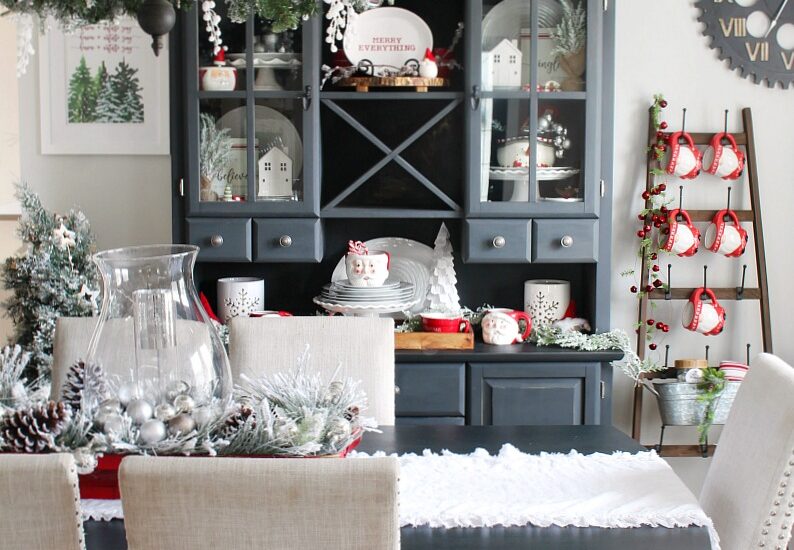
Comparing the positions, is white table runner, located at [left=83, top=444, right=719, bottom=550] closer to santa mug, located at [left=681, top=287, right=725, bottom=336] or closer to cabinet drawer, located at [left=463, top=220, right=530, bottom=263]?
cabinet drawer, located at [left=463, top=220, right=530, bottom=263]

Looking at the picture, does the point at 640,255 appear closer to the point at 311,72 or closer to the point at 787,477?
the point at 311,72

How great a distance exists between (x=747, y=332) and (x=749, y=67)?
84cm

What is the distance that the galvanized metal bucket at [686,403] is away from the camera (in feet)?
9.73

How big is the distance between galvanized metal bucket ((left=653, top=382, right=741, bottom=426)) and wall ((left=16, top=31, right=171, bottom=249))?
165 cm

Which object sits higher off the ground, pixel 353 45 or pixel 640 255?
pixel 353 45

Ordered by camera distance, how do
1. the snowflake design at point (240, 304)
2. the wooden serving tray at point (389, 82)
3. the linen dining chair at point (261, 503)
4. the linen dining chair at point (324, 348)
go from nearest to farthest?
the linen dining chair at point (261, 503)
the linen dining chair at point (324, 348)
the wooden serving tray at point (389, 82)
the snowflake design at point (240, 304)

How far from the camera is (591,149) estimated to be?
2.85 m

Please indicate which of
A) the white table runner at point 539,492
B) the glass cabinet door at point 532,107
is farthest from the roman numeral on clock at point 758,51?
the white table runner at point 539,492

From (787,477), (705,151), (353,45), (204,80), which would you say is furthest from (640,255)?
(787,477)

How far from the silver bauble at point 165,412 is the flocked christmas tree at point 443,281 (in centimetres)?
161

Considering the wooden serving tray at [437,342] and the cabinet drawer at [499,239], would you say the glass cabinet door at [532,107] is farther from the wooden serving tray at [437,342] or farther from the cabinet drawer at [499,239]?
the wooden serving tray at [437,342]

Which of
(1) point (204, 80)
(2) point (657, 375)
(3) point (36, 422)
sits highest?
(1) point (204, 80)

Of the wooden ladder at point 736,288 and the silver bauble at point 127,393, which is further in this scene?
the wooden ladder at point 736,288

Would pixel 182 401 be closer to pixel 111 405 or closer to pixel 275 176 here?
pixel 111 405
